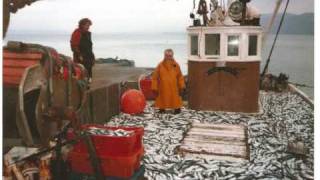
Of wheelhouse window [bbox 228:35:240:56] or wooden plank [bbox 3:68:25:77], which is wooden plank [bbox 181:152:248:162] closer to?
wooden plank [bbox 3:68:25:77]

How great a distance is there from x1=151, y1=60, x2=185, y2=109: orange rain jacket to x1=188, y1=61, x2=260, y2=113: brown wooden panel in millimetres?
447

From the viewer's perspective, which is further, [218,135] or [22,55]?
[218,135]

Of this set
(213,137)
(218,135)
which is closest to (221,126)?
(218,135)

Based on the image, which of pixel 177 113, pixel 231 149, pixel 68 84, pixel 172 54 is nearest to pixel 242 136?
pixel 231 149

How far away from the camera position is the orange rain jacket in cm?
838

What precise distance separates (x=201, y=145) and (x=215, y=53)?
309cm

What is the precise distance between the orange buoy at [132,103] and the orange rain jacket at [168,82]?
427 millimetres

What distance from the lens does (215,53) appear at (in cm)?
847

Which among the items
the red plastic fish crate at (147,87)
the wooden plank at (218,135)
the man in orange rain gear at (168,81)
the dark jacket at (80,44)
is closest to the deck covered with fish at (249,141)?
the wooden plank at (218,135)

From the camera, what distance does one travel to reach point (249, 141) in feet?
20.9

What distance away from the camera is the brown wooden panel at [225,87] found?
8.37 meters

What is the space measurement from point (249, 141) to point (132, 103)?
2891 millimetres

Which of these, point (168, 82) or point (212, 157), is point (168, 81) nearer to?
point (168, 82)

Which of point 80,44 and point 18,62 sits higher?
point 80,44
